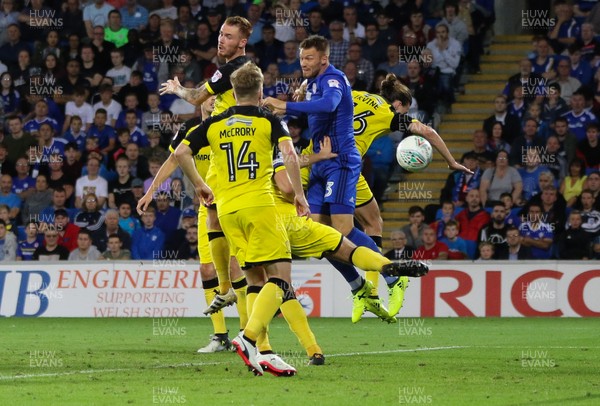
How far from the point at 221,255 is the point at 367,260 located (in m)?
2.18

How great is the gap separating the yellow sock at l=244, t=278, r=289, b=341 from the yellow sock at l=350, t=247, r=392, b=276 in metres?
0.72

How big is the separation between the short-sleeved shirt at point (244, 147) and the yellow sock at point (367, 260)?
0.91 metres

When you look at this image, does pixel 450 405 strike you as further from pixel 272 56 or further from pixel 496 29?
pixel 496 29

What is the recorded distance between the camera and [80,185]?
800 inches

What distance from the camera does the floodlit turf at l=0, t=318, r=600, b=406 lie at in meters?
8.22

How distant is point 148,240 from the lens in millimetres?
18969

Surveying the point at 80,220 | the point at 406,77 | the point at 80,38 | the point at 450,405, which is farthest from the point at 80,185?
the point at 450,405

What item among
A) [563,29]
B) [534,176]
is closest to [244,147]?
[534,176]

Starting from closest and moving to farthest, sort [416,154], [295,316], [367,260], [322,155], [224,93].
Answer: [295,316]
[367,260]
[224,93]
[322,155]
[416,154]

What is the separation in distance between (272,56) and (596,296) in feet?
24.4

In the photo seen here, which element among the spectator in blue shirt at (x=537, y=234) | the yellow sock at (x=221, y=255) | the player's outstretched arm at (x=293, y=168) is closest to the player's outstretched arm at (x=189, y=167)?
the player's outstretched arm at (x=293, y=168)

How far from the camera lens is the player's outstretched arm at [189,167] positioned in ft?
30.8

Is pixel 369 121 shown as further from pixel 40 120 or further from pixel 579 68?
pixel 40 120

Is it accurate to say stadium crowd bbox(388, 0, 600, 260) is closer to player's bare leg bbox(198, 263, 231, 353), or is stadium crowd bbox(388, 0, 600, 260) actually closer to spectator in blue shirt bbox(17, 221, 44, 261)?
spectator in blue shirt bbox(17, 221, 44, 261)
